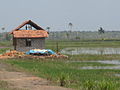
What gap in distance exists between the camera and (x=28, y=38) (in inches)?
1608

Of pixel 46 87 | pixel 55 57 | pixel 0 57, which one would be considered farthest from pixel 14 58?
pixel 46 87

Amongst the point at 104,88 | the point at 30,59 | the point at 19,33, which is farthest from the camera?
the point at 19,33

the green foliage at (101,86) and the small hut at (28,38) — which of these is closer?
the green foliage at (101,86)

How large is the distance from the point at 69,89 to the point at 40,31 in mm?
28237

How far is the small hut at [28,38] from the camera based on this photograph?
4053 centimetres

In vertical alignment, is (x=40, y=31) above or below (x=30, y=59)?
above

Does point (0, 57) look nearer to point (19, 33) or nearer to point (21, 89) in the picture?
point (19, 33)

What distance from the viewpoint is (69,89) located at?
44.2ft

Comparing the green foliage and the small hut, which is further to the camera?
the small hut

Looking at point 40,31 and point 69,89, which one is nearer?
point 69,89

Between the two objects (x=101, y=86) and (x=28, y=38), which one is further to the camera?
(x=28, y=38)

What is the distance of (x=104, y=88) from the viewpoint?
12438mm

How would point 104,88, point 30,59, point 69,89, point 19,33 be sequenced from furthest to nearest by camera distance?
point 19,33 < point 30,59 < point 69,89 < point 104,88

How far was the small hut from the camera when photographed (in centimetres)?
4053
